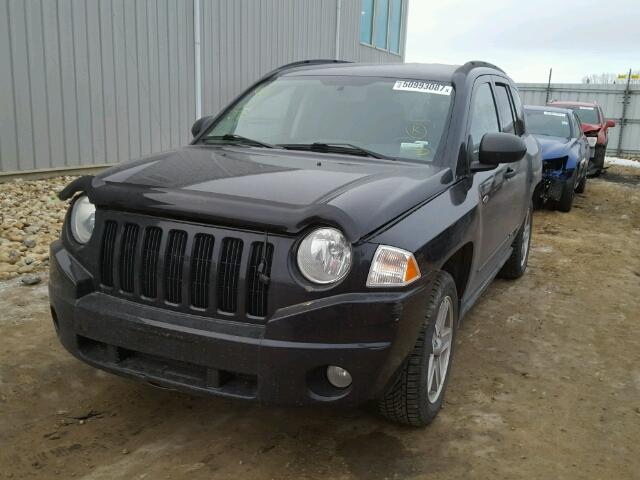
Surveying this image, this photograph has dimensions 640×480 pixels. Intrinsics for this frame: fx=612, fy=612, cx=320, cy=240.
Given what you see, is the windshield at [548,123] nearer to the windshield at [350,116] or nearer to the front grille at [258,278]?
the windshield at [350,116]

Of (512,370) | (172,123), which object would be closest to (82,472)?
(512,370)

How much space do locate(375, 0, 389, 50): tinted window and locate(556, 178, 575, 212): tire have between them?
973 centimetres

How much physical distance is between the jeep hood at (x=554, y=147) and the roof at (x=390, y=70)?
5.41 metres

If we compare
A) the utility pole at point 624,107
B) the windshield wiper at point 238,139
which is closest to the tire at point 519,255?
the windshield wiper at point 238,139

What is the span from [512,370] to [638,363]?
884mm

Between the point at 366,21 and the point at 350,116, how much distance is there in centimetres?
1433

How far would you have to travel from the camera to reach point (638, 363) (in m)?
3.95

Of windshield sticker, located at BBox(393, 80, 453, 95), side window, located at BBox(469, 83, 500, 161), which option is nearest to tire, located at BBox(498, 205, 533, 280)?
side window, located at BBox(469, 83, 500, 161)

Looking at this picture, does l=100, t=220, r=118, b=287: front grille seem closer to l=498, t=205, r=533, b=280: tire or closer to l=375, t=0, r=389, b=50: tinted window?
l=498, t=205, r=533, b=280: tire

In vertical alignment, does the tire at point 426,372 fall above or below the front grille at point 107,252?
below

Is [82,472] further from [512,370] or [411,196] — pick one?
[512,370]

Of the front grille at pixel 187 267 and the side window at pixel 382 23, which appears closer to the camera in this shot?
the front grille at pixel 187 267

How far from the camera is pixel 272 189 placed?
264 centimetres

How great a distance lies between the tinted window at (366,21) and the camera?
54.3 feet
